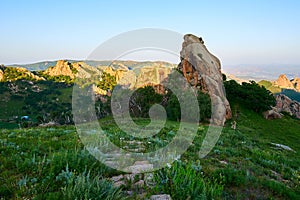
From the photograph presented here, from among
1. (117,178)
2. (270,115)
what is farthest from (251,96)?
(117,178)

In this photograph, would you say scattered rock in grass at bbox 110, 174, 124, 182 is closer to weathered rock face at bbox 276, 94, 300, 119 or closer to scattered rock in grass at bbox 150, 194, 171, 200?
scattered rock in grass at bbox 150, 194, 171, 200

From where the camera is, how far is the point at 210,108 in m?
44.3

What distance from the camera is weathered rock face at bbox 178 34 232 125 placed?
4755cm

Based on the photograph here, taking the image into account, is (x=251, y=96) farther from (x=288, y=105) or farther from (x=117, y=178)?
(x=117, y=178)

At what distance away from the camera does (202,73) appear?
170ft

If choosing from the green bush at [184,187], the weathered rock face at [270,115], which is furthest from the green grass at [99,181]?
the weathered rock face at [270,115]

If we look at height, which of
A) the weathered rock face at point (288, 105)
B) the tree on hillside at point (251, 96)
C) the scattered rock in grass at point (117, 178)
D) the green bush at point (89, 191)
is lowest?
the weathered rock face at point (288, 105)

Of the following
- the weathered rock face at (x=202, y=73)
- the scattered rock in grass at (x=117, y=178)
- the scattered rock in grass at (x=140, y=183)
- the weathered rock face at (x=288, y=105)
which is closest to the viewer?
the scattered rock in grass at (x=140, y=183)

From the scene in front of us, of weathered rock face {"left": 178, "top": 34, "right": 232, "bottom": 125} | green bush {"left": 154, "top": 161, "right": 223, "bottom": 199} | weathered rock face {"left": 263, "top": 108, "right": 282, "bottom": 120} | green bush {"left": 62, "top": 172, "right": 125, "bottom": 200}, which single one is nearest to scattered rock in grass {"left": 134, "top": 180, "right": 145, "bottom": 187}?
green bush {"left": 154, "top": 161, "right": 223, "bottom": 199}

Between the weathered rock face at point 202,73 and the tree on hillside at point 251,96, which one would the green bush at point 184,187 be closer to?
the weathered rock face at point 202,73

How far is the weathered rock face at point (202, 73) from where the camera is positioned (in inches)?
1872

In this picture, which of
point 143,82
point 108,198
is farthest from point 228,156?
point 143,82

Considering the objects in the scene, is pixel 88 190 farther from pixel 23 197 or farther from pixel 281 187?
pixel 281 187

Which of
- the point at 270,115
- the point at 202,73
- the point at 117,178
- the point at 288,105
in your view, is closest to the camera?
the point at 117,178
